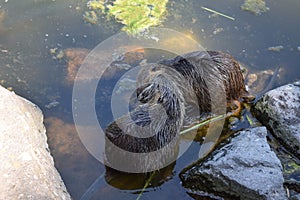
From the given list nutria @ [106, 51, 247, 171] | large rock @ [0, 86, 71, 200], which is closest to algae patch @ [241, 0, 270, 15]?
nutria @ [106, 51, 247, 171]

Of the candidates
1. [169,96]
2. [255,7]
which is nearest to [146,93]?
[169,96]

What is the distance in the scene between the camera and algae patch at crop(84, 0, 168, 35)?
5883 millimetres

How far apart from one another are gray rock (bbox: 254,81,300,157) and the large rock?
239 centimetres

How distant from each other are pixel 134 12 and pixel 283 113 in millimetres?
2537

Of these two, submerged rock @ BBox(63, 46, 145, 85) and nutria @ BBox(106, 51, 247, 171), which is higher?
nutria @ BBox(106, 51, 247, 171)

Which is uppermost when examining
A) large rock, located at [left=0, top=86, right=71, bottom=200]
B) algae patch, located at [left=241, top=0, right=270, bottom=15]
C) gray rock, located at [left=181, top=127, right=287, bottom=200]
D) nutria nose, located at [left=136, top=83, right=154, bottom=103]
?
algae patch, located at [left=241, top=0, right=270, bottom=15]

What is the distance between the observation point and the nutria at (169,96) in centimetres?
421

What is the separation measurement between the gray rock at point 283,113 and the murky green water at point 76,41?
24.9 inches

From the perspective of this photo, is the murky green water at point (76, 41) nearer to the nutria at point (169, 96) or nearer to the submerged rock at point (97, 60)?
the submerged rock at point (97, 60)

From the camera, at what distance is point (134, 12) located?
599cm

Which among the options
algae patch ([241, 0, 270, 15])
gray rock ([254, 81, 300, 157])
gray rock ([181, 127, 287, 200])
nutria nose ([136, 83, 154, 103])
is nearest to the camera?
gray rock ([181, 127, 287, 200])

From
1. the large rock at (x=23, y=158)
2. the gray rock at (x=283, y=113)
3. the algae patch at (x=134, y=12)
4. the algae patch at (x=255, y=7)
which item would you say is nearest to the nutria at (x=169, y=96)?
the gray rock at (x=283, y=113)

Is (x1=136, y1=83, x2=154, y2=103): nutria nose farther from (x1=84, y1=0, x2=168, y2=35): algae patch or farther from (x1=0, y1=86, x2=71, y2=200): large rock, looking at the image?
(x1=84, y1=0, x2=168, y2=35): algae patch

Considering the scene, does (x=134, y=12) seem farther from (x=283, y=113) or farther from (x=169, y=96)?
(x=283, y=113)
